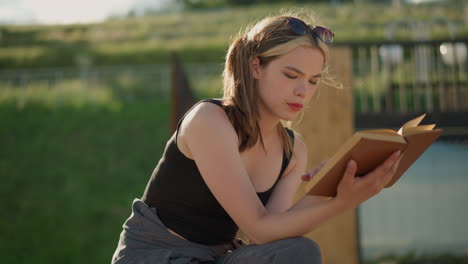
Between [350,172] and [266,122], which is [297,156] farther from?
[350,172]

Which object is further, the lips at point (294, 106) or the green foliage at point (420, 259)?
the green foliage at point (420, 259)

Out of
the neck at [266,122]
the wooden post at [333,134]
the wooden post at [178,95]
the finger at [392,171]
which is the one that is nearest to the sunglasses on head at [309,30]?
the neck at [266,122]

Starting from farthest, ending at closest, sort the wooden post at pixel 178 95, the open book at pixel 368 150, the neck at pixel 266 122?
1. the wooden post at pixel 178 95
2. the neck at pixel 266 122
3. the open book at pixel 368 150

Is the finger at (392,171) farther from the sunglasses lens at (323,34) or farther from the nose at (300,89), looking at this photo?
the sunglasses lens at (323,34)

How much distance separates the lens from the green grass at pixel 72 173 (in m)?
9.17

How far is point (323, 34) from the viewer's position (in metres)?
2.06

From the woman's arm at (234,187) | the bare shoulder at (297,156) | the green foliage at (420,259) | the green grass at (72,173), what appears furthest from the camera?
the green grass at (72,173)

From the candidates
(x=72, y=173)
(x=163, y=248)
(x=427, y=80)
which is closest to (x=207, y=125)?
(x=163, y=248)

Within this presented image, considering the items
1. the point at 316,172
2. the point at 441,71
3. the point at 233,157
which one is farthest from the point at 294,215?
the point at 441,71

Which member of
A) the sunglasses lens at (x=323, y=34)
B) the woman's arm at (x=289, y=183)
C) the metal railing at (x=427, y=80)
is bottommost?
the metal railing at (x=427, y=80)

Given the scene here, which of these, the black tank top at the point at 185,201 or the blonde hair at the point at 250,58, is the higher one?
the blonde hair at the point at 250,58

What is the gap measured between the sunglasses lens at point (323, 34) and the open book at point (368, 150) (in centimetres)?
42

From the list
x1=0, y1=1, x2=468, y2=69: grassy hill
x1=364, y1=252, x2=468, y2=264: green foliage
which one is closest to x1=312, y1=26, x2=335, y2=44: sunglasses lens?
x1=364, y1=252, x2=468, y2=264: green foliage

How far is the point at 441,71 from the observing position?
6.95m
